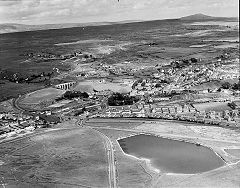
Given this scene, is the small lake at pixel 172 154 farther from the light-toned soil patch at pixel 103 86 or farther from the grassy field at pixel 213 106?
the light-toned soil patch at pixel 103 86

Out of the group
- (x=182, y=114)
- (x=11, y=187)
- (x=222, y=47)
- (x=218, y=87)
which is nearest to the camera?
(x=11, y=187)

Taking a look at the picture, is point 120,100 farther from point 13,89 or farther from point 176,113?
point 13,89

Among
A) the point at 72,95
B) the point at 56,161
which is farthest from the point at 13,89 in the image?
the point at 56,161

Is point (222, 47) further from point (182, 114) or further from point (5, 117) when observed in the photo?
point (5, 117)

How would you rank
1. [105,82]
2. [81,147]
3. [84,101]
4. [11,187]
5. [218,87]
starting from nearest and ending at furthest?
[11,187]
[81,147]
[84,101]
[218,87]
[105,82]

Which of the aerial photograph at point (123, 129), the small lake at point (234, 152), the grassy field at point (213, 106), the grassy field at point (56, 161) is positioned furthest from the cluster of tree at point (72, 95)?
the small lake at point (234, 152)

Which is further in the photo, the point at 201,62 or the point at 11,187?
the point at 201,62

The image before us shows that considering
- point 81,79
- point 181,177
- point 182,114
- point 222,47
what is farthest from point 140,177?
point 222,47
